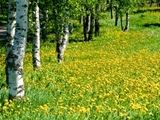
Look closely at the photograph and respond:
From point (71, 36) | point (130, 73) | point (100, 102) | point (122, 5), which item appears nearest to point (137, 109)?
point (100, 102)

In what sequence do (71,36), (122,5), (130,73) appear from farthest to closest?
(122,5) → (71,36) → (130,73)

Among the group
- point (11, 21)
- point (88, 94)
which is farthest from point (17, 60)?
point (11, 21)

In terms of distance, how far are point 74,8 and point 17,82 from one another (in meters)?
10.1

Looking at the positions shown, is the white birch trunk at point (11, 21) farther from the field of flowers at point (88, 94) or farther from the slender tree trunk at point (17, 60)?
the slender tree trunk at point (17, 60)

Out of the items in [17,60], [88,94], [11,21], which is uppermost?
[11,21]

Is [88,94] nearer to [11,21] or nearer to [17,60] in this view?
[17,60]

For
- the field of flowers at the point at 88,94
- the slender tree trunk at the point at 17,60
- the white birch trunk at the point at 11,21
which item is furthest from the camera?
the white birch trunk at the point at 11,21

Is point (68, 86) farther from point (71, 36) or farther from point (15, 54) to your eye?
point (71, 36)

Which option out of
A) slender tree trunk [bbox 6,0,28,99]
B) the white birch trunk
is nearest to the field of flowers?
slender tree trunk [bbox 6,0,28,99]

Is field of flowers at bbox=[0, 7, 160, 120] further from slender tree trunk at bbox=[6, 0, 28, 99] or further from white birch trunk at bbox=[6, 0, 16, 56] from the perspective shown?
white birch trunk at bbox=[6, 0, 16, 56]

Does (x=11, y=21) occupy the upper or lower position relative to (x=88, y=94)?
upper

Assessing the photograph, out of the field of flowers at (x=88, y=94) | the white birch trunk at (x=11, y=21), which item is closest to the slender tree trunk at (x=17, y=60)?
the field of flowers at (x=88, y=94)

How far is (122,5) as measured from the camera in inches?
1625

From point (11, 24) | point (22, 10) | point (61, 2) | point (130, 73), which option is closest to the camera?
point (22, 10)
